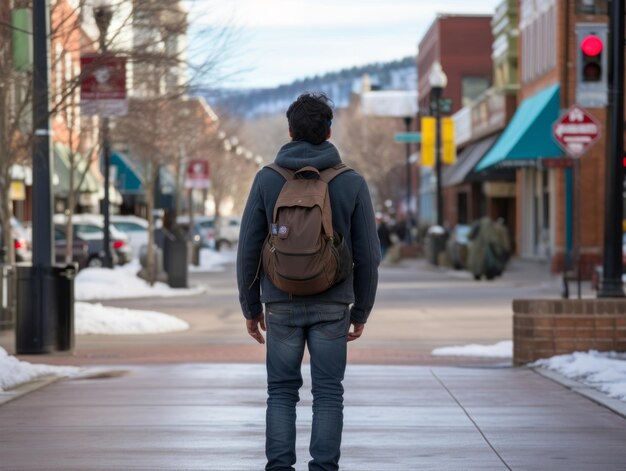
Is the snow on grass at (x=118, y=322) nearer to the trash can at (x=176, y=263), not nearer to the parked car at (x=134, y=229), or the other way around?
the trash can at (x=176, y=263)

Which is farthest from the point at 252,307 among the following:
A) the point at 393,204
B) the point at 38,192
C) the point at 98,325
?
the point at 393,204

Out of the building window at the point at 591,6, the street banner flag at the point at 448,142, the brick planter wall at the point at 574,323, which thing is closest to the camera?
the brick planter wall at the point at 574,323

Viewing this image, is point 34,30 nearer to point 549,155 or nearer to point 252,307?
point 252,307

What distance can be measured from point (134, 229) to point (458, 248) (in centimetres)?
1175

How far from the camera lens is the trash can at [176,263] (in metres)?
32.8

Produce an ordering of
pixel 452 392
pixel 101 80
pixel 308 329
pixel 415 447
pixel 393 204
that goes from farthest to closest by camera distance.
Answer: pixel 393 204 < pixel 101 80 < pixel 452 392 < pixel 415 447 < pixel 308 329

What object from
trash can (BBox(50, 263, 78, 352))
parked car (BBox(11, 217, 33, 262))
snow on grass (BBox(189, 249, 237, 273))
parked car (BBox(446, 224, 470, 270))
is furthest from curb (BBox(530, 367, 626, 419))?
snow on grass (BBox(189, 249, 237, 273))

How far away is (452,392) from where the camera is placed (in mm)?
12234

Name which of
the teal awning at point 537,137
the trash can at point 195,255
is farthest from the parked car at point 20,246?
the teal awning at point 537,137

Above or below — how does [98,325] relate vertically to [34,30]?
below

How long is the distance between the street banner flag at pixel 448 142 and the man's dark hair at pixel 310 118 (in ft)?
156

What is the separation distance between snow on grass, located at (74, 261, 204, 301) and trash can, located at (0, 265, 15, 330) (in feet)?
26.3

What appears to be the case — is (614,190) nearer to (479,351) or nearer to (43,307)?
(479,351)

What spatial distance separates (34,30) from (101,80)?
2835mm
